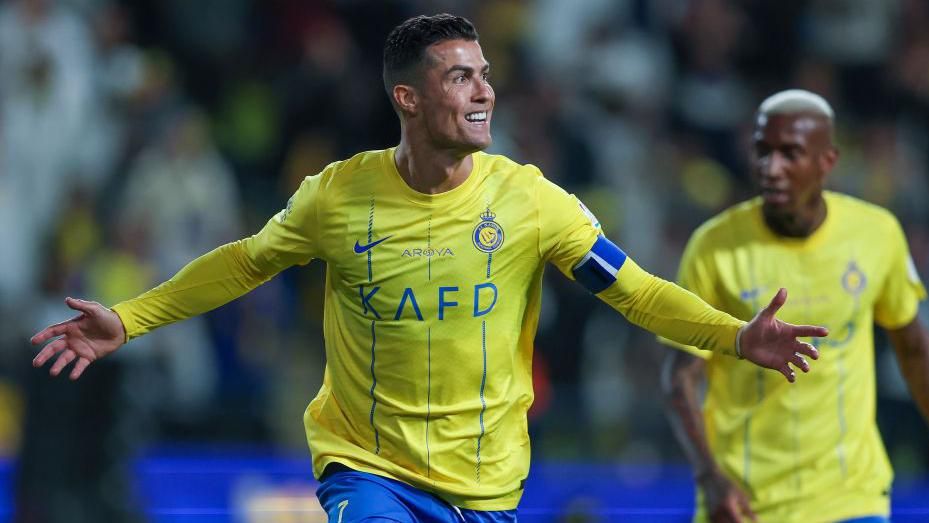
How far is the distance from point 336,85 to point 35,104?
6.90ft

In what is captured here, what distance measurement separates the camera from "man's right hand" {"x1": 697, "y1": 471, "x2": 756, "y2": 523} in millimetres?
6371

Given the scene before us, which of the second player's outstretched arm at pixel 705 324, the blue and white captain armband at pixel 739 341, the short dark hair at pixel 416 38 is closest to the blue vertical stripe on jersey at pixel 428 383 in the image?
the second player's outstretched arm at pixel 705 324

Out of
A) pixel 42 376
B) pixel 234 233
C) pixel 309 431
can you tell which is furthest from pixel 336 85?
pixel 309 431

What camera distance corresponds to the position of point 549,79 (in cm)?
1280

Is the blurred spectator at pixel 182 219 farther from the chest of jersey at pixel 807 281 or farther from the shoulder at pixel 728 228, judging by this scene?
the chest of jersey at pixel 807 281

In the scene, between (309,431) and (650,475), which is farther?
(650,475)

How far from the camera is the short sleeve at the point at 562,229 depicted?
562 cm

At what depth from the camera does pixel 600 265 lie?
5609mm

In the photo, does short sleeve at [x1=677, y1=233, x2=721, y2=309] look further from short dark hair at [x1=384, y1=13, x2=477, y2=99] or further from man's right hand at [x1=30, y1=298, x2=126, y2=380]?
man's right hand at [x1=30, y1=298, x2=126, y2=380]

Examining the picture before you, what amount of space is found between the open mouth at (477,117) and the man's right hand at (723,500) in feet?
5.66

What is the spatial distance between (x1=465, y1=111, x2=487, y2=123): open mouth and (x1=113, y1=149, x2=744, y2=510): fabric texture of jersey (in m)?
0.22

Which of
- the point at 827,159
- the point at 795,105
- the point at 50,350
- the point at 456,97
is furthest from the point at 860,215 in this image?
the point at 50,350

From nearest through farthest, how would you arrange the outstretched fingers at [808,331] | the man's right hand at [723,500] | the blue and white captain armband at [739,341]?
the outstretched fingers at [808,331] < the blue and white captain armband at [739,341] < the man's right hand at [723,500]

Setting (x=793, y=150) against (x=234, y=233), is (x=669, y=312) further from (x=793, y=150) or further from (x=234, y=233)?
(x=234, y=233)
